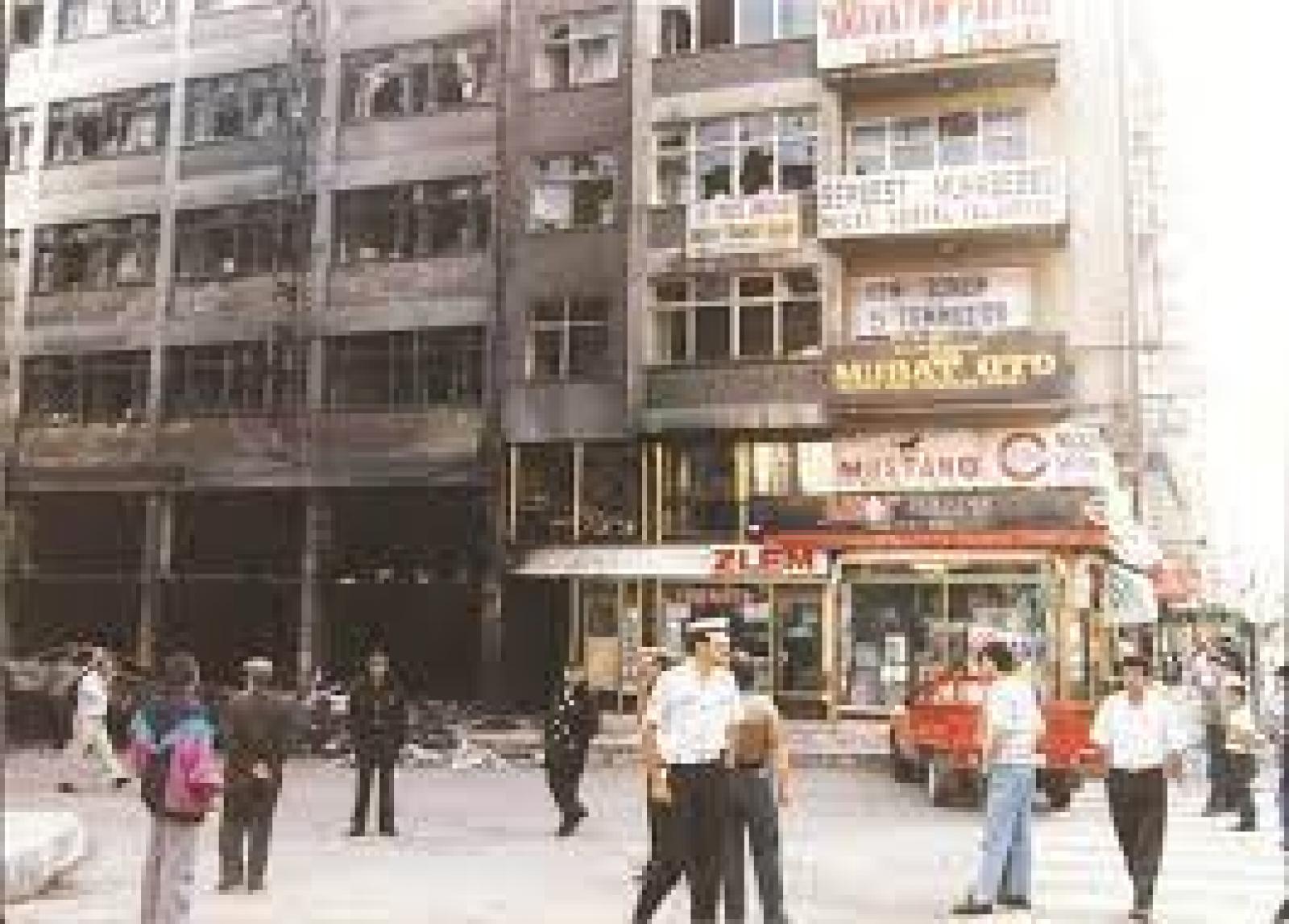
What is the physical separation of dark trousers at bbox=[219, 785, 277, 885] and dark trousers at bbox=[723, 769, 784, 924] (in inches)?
156

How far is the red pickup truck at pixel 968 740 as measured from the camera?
65.6 feet

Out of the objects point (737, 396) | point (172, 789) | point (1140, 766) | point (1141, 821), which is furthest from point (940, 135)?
point (172, 789)

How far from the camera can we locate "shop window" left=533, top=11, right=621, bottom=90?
36.8m

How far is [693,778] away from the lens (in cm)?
1034

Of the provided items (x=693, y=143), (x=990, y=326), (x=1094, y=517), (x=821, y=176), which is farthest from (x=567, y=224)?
(x=1094, y=517)

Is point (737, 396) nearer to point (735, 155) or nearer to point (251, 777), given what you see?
point (735, 155)

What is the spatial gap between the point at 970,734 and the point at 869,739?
9.27m

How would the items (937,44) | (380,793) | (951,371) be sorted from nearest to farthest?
(380,793) < (951,371) < (937,44)

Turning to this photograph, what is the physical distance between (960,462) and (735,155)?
24.3 feet

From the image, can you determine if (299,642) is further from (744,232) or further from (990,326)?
(990,326)

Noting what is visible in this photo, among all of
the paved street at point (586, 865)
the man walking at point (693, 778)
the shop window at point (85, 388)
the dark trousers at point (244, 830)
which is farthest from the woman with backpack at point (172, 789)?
the shop window at point (85, 388)


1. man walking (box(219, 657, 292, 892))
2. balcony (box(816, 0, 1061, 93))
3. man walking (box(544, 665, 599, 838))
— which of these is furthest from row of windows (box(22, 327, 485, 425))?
man walking (box(219, 657, 292, 892))

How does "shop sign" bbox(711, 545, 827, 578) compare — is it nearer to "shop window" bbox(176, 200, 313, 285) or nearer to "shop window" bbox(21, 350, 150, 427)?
"shop window" bbox(176, 200, 313, 285)

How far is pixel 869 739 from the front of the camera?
96.5ft
